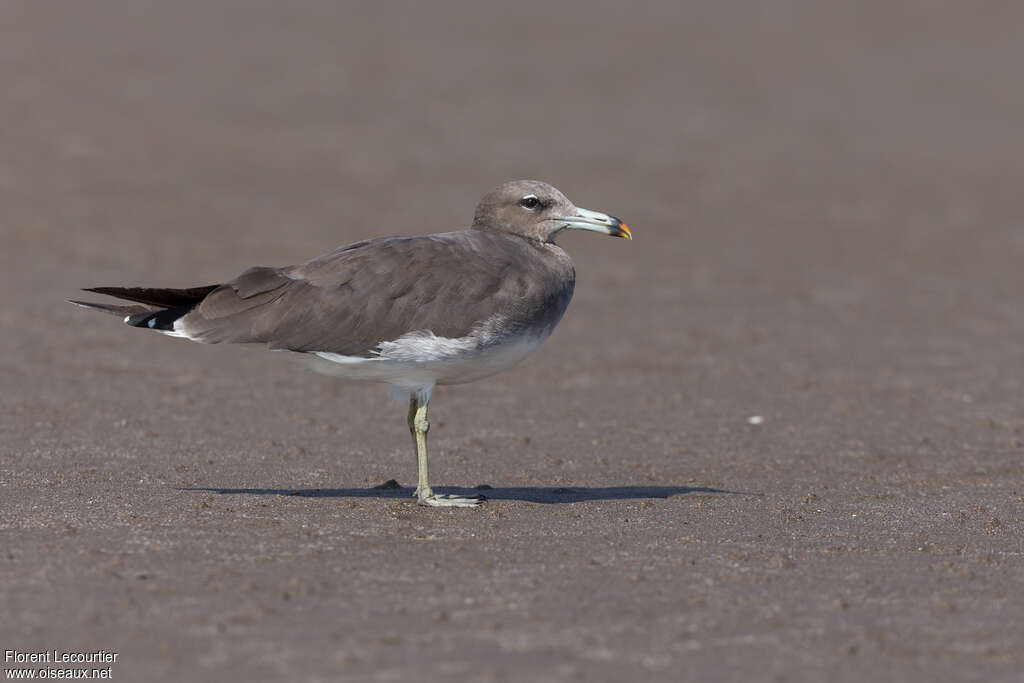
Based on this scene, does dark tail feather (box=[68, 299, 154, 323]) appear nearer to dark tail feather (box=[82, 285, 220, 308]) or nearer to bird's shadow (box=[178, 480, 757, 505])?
dark tail feather (box=[82, 285, 220, 308])

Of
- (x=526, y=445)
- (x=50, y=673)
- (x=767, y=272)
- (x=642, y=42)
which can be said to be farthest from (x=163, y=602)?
(x=642, y=42)

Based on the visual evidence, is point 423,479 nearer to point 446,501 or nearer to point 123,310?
point 446,501

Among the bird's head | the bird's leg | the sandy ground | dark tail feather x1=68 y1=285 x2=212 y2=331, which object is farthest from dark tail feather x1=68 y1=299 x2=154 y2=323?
the bird's head

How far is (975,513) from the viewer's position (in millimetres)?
8805

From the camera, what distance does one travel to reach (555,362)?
45.2 feet

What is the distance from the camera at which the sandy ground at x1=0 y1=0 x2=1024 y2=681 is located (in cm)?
634

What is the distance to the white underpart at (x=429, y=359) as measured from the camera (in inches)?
323

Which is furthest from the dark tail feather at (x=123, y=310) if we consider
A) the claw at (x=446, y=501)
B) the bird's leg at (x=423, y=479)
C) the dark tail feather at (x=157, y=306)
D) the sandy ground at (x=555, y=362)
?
the claw at (x=446, y=501)

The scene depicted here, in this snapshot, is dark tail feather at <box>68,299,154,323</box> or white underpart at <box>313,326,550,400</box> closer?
white underpart at <box>313,326,550,400</box>

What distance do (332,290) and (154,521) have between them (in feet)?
Result: 5.29

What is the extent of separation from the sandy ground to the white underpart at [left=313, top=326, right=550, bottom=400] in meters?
0.77

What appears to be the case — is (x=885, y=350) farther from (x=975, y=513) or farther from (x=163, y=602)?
(x=163, y=602)

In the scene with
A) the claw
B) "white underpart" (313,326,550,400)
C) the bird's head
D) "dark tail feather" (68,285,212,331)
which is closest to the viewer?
"white underpart" (313,326,550,400)

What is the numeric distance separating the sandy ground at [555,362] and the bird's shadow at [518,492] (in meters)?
0.05
